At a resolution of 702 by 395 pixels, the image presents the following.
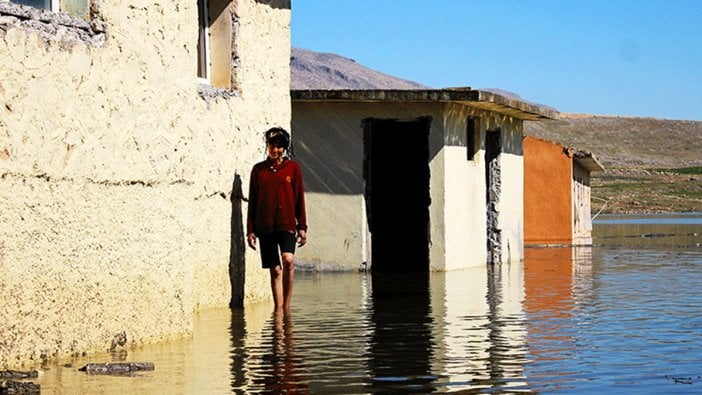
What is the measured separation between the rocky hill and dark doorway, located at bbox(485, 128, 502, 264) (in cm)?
4723

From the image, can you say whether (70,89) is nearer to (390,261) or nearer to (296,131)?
(296,131)

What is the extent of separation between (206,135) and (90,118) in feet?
11.4

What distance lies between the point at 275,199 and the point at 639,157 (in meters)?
100

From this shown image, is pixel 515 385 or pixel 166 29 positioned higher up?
pixel 166 29

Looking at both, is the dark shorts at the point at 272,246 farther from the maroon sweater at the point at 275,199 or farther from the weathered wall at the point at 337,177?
the weathered wall at the point at 337,177

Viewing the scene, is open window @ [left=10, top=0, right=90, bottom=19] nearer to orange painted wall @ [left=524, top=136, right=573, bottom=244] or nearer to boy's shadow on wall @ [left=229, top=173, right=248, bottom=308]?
boy's shadow on wall @ [left=229, top=173, right=248, bottom=308]

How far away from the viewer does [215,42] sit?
50.0ft

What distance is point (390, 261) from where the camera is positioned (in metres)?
25.0

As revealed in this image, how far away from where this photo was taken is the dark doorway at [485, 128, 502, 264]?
25.0m

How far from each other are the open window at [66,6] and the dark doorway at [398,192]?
46.1ft

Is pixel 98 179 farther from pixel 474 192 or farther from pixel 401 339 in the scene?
pixel 474 192

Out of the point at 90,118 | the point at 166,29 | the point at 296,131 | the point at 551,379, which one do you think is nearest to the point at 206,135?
the point at 166,29

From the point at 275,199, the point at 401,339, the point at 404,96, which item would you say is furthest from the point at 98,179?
the point at 404,96

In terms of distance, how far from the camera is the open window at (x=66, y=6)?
10789mm
